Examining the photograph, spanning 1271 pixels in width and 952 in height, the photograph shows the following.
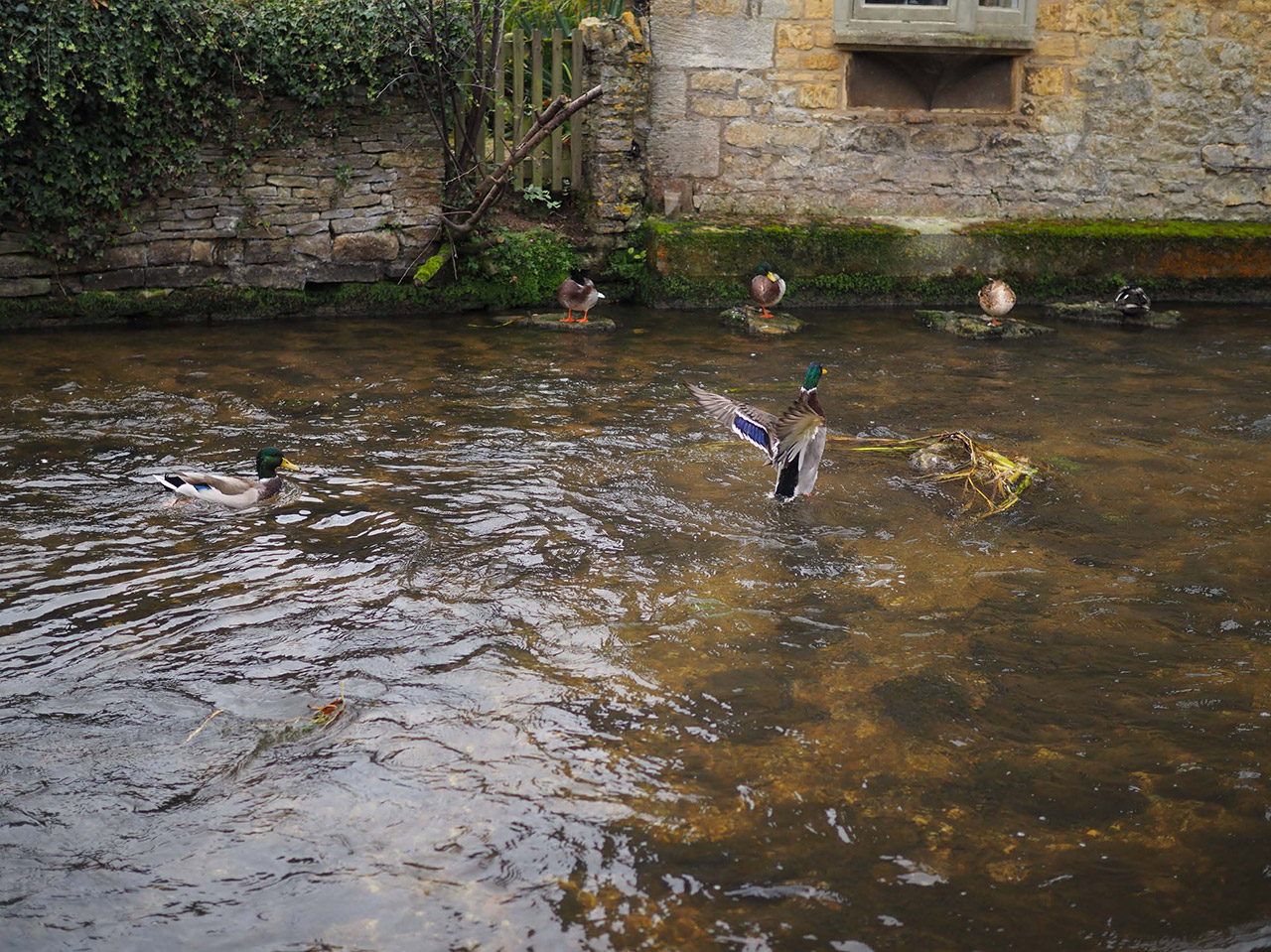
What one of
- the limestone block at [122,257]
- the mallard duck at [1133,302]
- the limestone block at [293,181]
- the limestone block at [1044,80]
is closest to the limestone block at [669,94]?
the limestone block at [293,181]

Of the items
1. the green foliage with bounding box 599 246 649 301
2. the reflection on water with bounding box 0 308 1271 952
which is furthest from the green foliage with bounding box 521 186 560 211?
the reflection on water with bounding box 0 308 1271 952

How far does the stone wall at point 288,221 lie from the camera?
10.1 meters

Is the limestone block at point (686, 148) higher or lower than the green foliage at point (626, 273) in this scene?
higher

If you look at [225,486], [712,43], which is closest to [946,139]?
[712,43]

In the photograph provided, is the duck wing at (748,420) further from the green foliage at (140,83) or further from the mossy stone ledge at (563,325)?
the green foliage at (140,83)

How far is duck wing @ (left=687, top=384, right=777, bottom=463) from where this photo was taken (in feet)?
19.9

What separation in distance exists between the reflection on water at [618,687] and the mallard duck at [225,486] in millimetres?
126

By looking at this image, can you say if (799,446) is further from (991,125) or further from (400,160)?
(991,125)

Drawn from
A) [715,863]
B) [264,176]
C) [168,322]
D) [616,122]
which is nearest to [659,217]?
[616,122]

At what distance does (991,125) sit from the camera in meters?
11.9

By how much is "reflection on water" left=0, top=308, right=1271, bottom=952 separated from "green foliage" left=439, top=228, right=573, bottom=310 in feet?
11.2

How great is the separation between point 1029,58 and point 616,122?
14.1ft

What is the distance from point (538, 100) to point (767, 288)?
283 cm

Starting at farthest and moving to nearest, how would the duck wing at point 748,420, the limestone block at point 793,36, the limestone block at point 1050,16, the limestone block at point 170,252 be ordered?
1. the limestone block at point 1050,16
2. the limestone block at point 793,36
3. the limestone block at point 170,252
4. the duck wing at point 748,420
